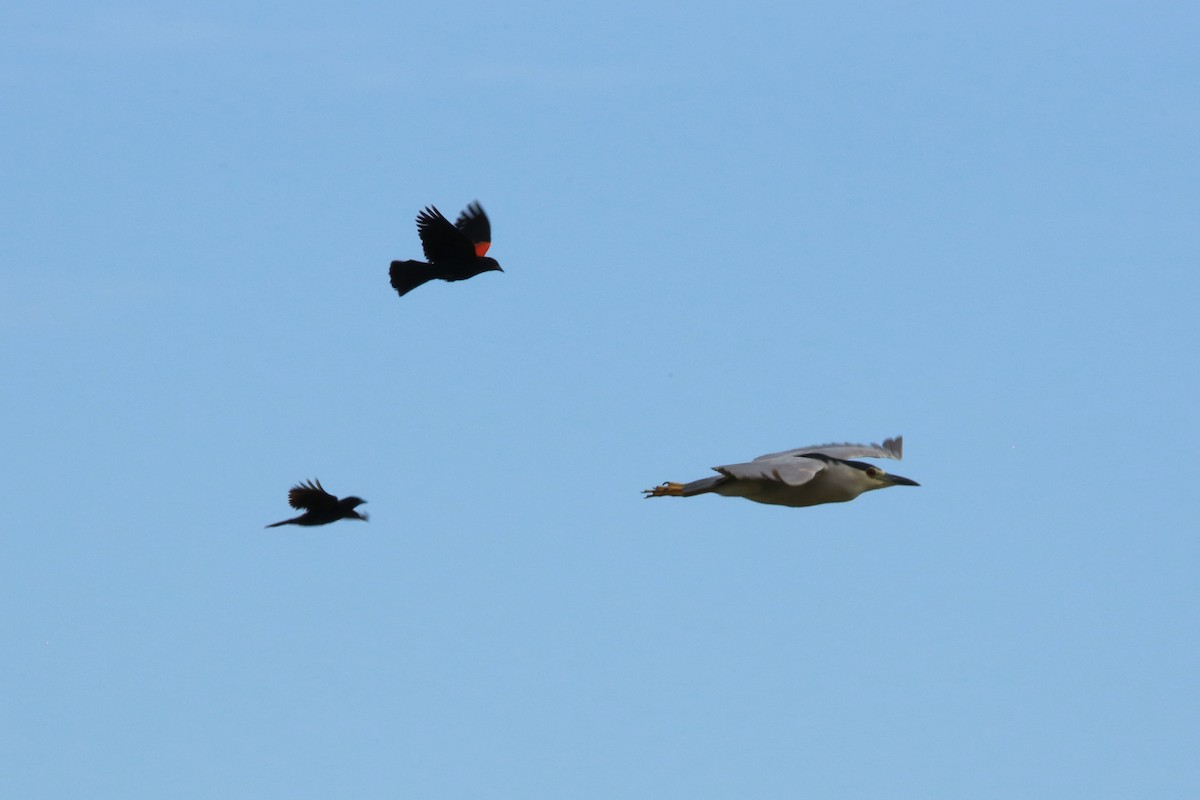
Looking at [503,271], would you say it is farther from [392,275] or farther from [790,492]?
[790,492]

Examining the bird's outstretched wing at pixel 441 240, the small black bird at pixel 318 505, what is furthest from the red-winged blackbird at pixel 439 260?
the small black bird at pixel 318 505

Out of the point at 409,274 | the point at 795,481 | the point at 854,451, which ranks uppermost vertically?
the point at 409,274

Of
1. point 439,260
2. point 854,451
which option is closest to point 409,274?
point 439,260

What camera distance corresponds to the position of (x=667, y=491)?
47.5ft

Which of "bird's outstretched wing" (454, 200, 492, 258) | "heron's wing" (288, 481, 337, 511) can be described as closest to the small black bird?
"heron's wing" (288, 481, 337, 511)

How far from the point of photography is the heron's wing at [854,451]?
566 inches

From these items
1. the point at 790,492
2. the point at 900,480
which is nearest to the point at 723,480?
the point at 790,492

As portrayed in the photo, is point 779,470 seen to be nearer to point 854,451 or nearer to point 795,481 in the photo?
point 795,481

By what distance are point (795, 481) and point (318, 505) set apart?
15.4 feet

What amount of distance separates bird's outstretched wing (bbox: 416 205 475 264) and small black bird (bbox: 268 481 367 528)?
2618mm

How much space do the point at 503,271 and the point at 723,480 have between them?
12.8 feet

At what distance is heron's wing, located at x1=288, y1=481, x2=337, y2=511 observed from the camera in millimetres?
14891

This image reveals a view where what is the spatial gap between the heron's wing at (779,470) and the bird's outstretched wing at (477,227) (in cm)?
442

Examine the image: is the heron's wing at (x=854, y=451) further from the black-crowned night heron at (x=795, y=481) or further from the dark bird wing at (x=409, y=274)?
the dark bird wing at (x=409, y=274)
